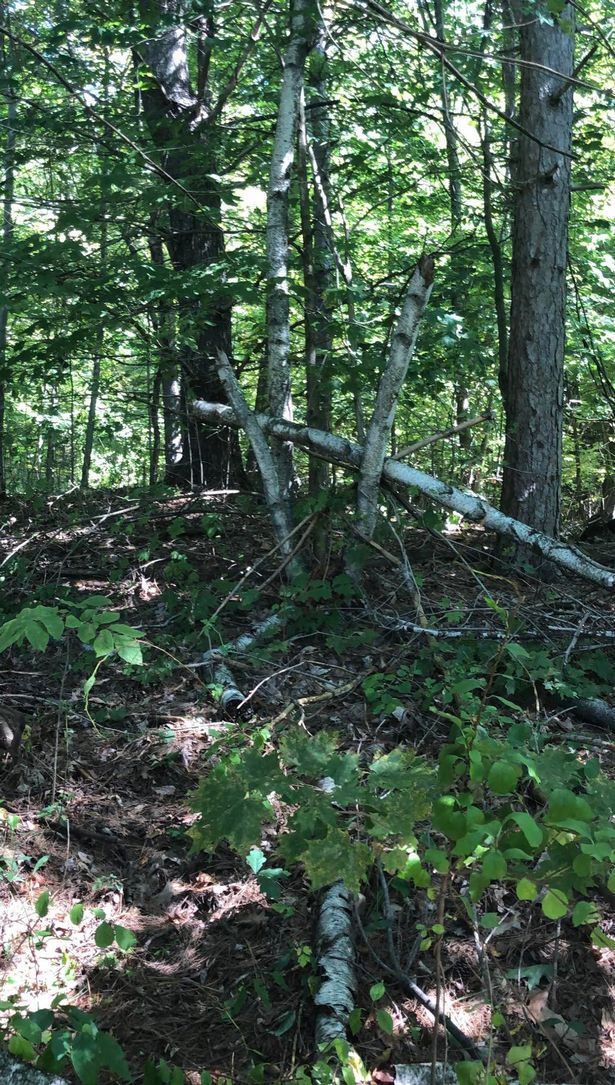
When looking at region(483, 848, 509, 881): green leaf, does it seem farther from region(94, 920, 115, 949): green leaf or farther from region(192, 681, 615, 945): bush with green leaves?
region(94, 920, 115, 949): green leaf

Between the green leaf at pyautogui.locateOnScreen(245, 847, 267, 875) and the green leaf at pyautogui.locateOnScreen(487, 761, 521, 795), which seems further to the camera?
the green leaf at pyautogui.locateOnScreen(245, 847, 267, 875)

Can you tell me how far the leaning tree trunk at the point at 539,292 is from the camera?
6.06m

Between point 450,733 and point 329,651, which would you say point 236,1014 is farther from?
point 329,651

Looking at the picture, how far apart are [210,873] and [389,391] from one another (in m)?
2.97

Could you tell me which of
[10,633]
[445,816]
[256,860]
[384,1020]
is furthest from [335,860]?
[10,633]

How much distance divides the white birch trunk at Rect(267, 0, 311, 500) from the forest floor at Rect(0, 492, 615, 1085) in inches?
47.6

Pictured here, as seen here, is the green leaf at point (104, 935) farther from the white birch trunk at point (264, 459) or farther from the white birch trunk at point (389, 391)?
the white birch trunk at point (264, 459)

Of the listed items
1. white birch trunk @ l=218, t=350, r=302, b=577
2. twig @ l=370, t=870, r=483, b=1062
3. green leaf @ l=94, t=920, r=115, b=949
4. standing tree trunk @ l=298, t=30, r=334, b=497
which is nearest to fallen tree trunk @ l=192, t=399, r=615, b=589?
white birch trunk @ l=218, t=350, r=302, b=577

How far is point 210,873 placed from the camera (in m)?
3.39

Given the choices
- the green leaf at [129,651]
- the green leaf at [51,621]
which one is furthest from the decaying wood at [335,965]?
the green leaf at [51,621]

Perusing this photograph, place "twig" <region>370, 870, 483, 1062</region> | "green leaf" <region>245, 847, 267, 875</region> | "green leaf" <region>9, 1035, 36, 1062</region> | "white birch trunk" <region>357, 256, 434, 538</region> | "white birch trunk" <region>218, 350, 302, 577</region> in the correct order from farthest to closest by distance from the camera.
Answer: "white birch trunk" <region>218, 350, 302, 577</region>
"white birch trunk" <region>357, 256, 434, 538</region>
"green leaf" <region>245, 847, 267, 875</region>
"twig" <region>370, 870, 483, 1062</region>
"green leaf" <region>9, 1035, 36, 1062</region>

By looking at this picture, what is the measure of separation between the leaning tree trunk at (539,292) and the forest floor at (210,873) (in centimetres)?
98

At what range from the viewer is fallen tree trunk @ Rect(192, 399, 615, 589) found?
4.78 metres

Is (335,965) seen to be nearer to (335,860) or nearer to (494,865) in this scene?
(335,860)
